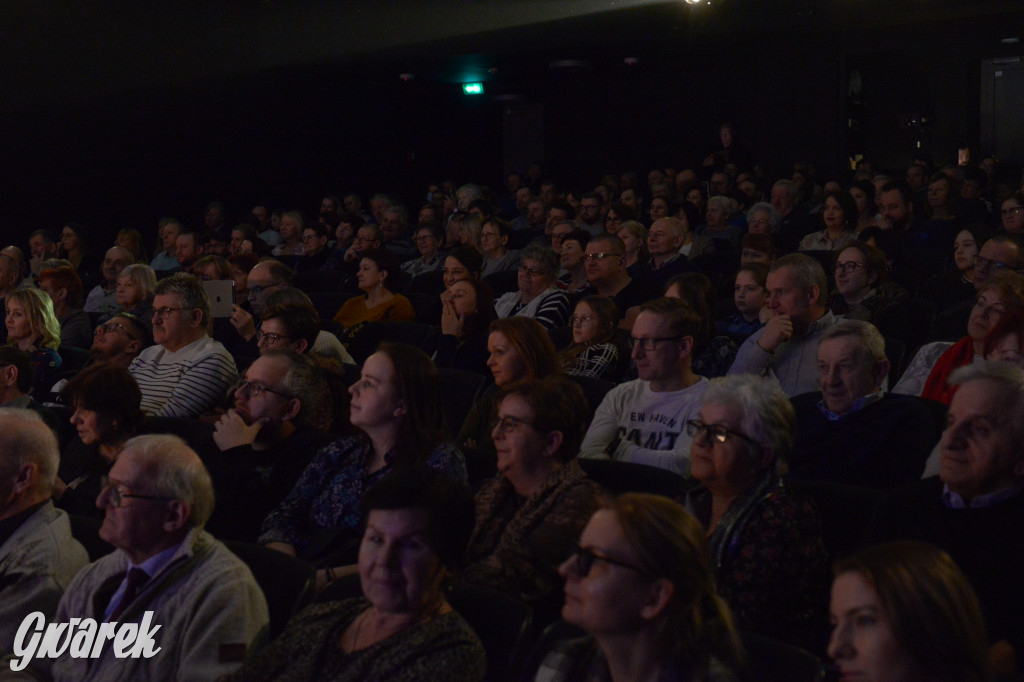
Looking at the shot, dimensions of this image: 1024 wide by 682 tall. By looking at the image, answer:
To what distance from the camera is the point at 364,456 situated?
2.95 m

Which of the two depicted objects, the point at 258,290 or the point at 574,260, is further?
the point at 574,260

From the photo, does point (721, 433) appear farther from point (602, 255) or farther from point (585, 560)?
point (602, 255)

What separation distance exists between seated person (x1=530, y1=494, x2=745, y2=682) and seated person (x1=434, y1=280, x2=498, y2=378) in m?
2.96

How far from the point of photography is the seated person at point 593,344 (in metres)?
4.18

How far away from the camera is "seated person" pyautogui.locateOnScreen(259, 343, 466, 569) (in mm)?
2834

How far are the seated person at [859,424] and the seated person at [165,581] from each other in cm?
166

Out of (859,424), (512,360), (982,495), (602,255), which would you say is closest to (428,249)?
(602,255)

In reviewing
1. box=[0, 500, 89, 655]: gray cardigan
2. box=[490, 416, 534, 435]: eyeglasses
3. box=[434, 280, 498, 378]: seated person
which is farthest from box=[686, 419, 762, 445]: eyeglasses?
box=[434, 280, 498, 378]: seated person

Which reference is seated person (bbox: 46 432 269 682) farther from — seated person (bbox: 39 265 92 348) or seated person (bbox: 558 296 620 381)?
seated person (bbox: 39 265 92 348)

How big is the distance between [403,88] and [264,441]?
11.5 m

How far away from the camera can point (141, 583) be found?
2.31 meters

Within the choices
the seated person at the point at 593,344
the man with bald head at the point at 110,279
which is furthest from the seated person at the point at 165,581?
the man with bald head at the point at 110,279

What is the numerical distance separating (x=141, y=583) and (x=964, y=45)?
11916mm

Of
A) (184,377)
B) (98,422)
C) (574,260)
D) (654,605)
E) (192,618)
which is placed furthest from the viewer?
(574,260)
